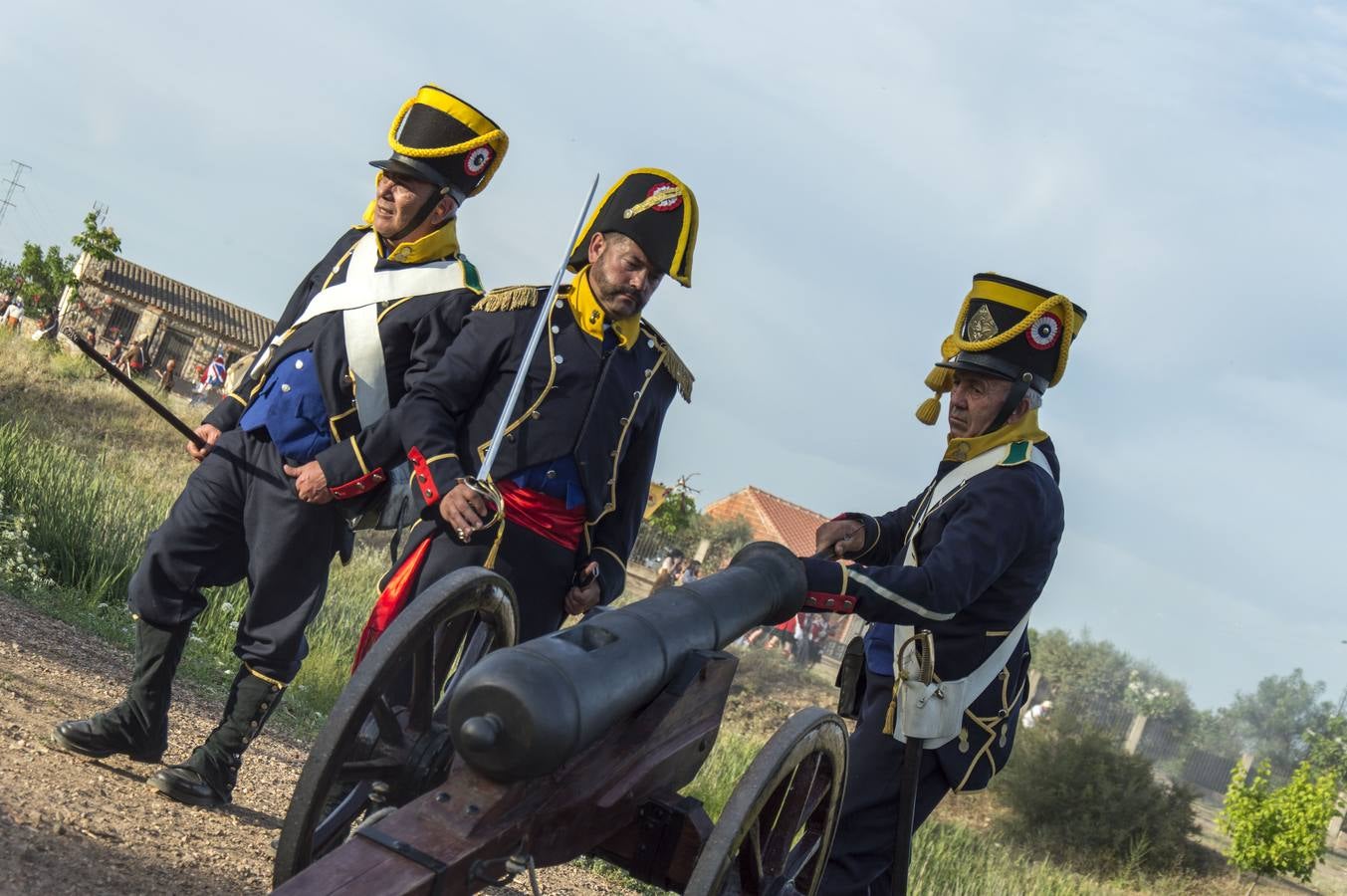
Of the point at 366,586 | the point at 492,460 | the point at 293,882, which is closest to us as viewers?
the point at 293,882

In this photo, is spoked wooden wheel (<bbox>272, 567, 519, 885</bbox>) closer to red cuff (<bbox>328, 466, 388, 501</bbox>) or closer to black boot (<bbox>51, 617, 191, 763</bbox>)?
red cuff (<bbox>328, 466, 388, 501</bbox>)

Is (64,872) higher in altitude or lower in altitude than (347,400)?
lower

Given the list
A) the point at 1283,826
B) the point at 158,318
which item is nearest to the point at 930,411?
the point at 1283,826

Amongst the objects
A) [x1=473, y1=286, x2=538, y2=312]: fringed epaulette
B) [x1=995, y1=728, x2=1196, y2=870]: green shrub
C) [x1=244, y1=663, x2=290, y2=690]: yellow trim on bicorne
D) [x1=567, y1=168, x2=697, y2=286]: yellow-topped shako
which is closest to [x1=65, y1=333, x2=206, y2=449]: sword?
[x1=244, y1=663, x2=290, y2=690]: yellow trim on bicorne

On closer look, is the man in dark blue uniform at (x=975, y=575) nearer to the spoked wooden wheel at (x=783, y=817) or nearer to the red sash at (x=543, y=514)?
the spoked wooden wheel at (x=783, y=817)

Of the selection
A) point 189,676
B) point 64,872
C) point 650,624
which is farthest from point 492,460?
point 189,676

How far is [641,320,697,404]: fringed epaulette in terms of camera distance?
491 cm

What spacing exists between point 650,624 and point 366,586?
36.3 feet

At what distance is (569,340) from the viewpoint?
4.65 metres

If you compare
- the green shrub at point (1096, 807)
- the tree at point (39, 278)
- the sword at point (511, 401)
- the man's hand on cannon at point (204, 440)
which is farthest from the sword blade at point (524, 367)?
the tree at point (39, 278)

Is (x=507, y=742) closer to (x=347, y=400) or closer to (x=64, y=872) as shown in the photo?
(x=64, y=872)

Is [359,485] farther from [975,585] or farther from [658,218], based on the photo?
[975,585]

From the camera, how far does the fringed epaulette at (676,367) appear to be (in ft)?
16.1

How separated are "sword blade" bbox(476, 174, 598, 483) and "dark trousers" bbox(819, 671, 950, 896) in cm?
136
